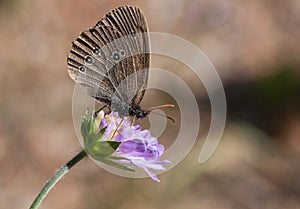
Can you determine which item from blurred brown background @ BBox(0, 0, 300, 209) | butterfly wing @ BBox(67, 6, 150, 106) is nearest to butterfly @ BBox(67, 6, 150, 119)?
butterfly wing @ BBox(67, 6, 150, 106)

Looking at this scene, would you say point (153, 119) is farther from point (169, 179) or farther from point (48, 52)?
point (48, 52)

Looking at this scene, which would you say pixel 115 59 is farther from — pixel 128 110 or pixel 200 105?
pixel 200 105

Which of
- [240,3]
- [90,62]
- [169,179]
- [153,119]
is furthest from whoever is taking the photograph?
[240,3]

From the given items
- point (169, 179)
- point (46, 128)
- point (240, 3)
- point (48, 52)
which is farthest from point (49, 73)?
point (240, 3)

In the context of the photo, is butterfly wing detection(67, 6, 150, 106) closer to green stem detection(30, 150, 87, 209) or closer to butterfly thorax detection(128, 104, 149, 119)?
butterfly thorax detection(128, 104, 149, 119)

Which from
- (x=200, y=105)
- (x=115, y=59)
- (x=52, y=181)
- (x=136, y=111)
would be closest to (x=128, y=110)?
(x=136, y=111)

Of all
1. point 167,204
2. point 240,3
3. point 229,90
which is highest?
point 240,3
